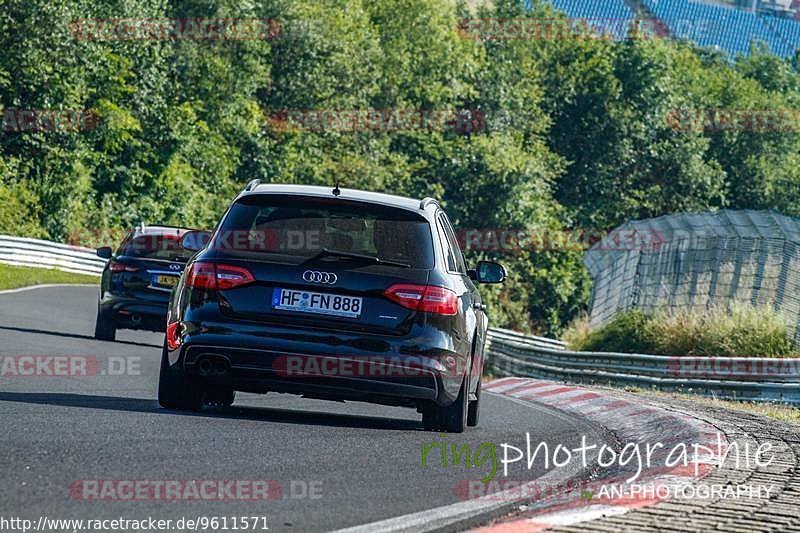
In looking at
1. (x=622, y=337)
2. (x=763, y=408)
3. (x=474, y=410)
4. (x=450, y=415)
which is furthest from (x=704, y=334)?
(x=450, y=415)

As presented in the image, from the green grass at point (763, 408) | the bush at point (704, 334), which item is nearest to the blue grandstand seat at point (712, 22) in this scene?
the bush at point (704, 334)

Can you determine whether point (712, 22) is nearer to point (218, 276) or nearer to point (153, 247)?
point (153, 247)

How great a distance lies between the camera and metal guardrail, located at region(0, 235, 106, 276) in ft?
129

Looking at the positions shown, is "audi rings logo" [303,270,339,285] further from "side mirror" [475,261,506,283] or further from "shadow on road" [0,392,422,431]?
"side mirror" [475,261,506,283]

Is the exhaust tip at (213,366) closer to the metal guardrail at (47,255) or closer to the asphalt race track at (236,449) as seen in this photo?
the asphalt race track at (236,449)

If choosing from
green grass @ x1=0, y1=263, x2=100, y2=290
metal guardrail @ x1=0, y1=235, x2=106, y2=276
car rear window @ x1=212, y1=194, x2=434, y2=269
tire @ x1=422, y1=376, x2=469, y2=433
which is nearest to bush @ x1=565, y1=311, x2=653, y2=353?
green grass @ x1=0, y1=263, x2=100, y2=290

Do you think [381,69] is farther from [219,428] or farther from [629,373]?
[219,428]

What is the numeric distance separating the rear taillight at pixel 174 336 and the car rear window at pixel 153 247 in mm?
9664

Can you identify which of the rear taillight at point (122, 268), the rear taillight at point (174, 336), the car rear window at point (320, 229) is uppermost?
the car rear window at point (320, 229)

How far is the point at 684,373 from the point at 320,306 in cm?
1231

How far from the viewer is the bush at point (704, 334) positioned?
76.6 ft

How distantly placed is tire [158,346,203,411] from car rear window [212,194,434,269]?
877 millimetres

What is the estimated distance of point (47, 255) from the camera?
4178 cm

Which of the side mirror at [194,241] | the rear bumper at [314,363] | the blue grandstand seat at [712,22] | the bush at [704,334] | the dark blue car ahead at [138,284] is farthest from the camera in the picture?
the blue grandstand seat at [712,22]
